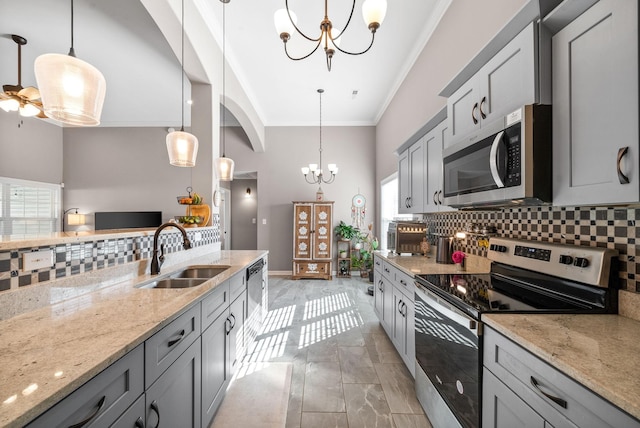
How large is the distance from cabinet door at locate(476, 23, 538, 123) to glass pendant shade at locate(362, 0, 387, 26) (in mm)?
689

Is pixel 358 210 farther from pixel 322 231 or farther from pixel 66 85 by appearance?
pixel 66 85

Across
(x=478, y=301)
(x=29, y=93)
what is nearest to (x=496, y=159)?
(x=478, y=301)

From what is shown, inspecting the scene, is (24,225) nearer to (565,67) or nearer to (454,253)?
(454,253)

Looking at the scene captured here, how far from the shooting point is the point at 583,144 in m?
1.01

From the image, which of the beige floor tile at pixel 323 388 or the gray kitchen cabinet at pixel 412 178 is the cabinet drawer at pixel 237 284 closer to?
the beige floor tile at pixel 323 388

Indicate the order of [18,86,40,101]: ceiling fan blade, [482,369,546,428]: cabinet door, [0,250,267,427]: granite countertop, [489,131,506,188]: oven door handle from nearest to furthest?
[0,250,267,427]: granite countertop
[482,369,546,428]: cabinet door
[489,131,506,188]: oven door handle
[18,86,40,101]: ceiling fan blade

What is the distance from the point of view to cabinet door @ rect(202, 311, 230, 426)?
1.46 meters

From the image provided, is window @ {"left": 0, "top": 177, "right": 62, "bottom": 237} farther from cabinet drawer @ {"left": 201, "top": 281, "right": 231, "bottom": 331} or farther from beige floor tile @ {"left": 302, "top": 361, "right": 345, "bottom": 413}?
beige floor tile @ {"left": 302, "top": 361, "right": 345, "bottom": 413}

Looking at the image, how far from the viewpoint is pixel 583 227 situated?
1.28m

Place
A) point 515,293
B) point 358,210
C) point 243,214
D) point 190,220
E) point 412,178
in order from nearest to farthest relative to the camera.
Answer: point 515,293 → point 190,220 → point 412,178 → point 358,210 → point 243,214

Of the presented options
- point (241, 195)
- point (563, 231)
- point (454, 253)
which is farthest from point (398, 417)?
point (241, 195)

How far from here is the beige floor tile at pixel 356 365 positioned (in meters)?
2.09

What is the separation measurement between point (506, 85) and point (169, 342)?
2.03 m

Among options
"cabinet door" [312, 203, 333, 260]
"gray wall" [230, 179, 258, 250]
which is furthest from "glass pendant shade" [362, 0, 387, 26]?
"gray wall" [230, 179, 258, 250]
